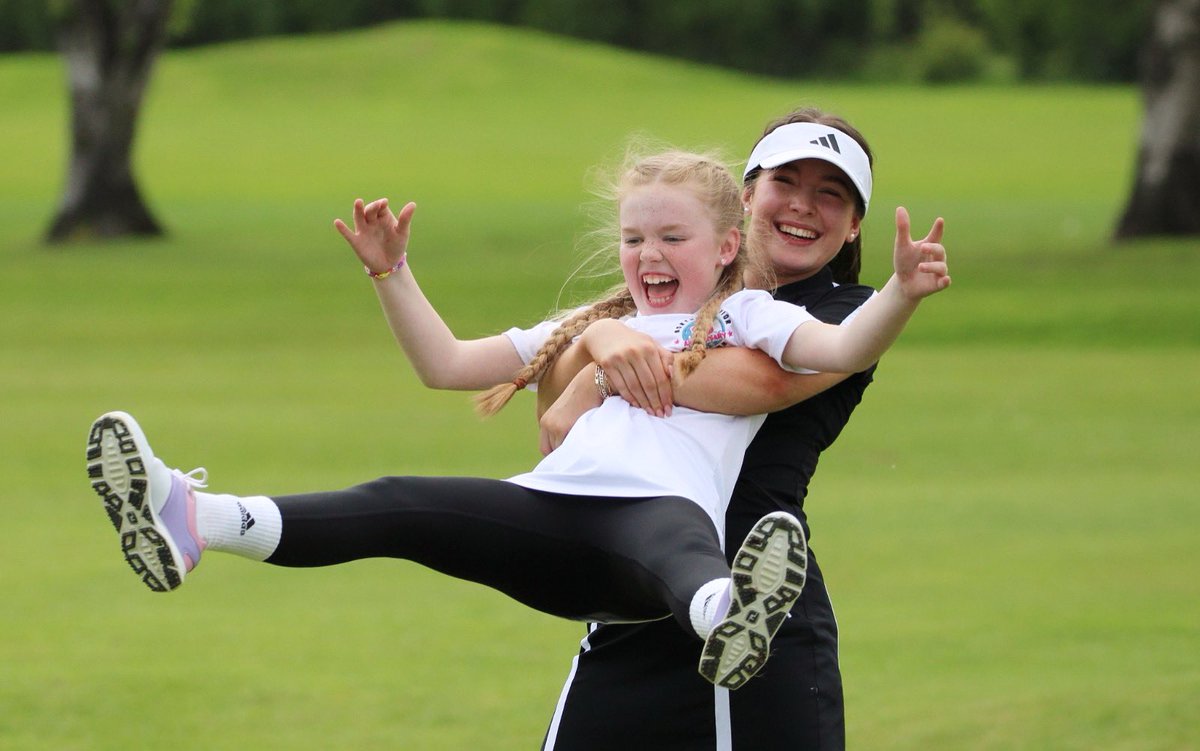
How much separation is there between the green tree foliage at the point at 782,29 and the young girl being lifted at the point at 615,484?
208ft

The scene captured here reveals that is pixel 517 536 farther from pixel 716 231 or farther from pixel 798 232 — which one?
pixel 798 232

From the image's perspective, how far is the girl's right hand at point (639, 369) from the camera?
3.85 meters

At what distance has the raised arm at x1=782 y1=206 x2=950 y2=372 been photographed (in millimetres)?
3666

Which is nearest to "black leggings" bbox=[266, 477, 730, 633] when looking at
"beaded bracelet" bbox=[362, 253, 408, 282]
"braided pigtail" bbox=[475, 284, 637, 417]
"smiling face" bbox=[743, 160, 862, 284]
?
"braided pigtail" bbox=[475, 284, 637, 417]

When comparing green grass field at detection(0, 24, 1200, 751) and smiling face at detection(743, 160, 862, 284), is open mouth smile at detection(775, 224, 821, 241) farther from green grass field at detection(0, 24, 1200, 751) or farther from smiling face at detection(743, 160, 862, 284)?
green grass field at detection(0, 24, 1200, 751)

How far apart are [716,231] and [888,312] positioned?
52 centimetres

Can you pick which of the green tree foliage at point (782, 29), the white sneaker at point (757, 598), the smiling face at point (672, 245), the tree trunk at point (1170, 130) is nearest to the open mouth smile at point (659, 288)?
the smiling face at point (672, 245)

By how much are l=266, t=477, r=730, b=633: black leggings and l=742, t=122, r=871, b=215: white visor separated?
0.81 metres

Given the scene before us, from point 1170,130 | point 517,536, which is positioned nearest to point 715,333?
point 517,536

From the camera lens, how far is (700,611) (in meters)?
3.41

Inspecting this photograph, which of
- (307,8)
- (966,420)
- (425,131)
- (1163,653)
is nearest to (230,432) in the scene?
(966,420)

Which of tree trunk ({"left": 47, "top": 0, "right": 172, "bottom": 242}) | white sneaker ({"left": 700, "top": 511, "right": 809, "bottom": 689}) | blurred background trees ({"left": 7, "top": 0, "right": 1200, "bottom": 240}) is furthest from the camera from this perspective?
blurred background trees ({"left": 7, "top": 0, "right": 1200, "bottom": 240})

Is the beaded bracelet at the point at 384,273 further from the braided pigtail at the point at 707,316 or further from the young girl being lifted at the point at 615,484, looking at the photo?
the braided pigtail at the point at 707,316

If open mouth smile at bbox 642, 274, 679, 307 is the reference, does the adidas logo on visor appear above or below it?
above
